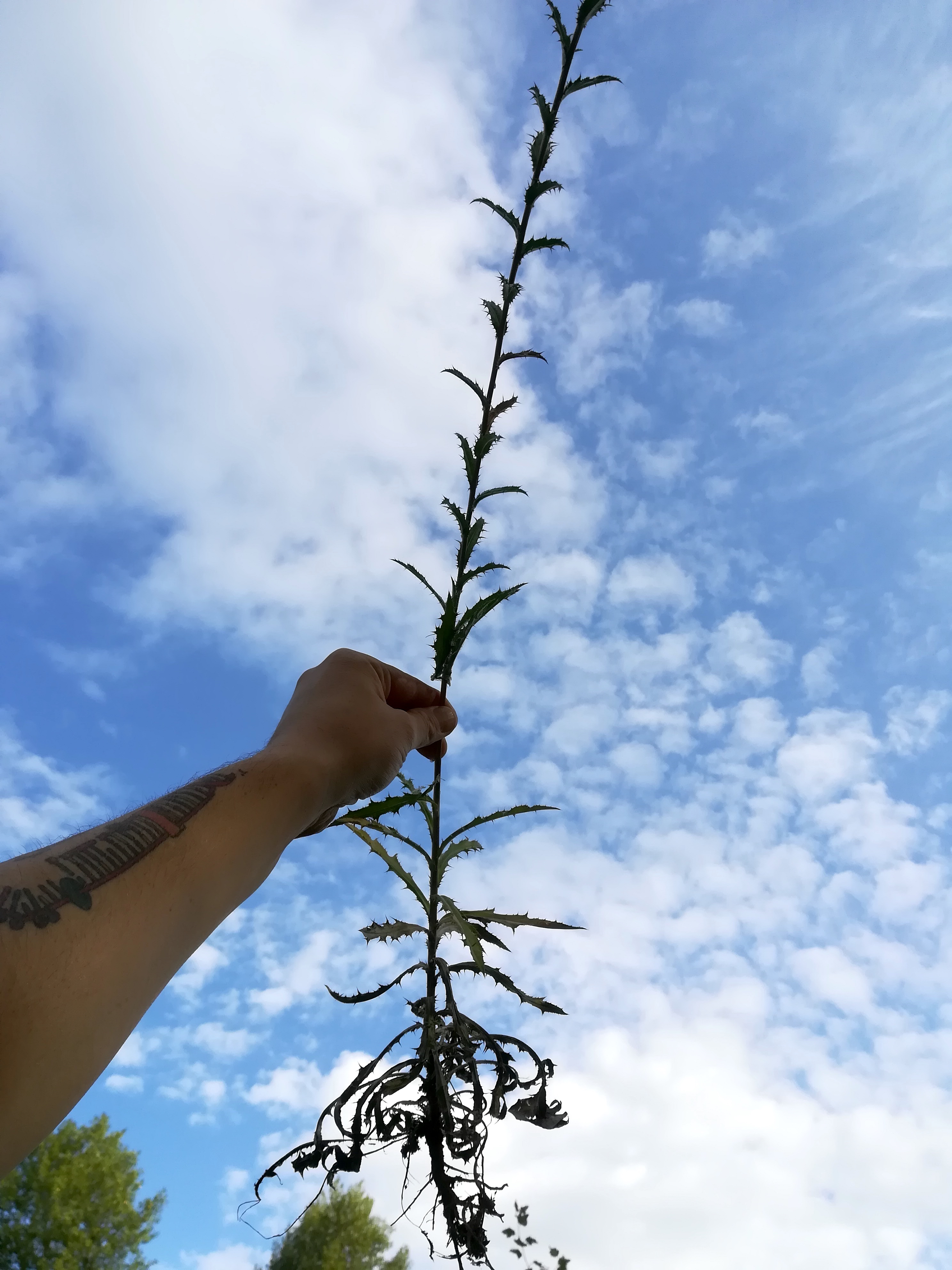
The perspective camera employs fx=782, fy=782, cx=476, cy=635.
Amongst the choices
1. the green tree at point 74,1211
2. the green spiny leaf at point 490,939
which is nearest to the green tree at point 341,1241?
the green tree at point 74,1211

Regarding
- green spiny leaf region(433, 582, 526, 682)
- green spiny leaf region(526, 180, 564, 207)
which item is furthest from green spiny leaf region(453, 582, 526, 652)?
green spiny leaf region(526, 180, 564, 207)

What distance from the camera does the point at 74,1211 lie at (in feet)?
42.7

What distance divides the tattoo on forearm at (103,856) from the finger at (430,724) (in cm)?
50

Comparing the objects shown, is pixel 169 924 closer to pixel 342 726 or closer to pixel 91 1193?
pixel 342 726

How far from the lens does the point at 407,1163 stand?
6.41 ft

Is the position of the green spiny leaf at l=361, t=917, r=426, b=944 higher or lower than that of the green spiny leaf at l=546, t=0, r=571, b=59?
lower

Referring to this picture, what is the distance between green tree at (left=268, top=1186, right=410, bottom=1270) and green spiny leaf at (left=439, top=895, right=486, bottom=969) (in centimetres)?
1561

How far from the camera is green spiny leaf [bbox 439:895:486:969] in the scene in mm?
1861

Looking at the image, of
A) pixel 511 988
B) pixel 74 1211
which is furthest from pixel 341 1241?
pixel 511 988

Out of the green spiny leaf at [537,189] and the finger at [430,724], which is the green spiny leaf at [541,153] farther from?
the finger at [430,724]

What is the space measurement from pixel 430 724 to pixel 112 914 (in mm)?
968

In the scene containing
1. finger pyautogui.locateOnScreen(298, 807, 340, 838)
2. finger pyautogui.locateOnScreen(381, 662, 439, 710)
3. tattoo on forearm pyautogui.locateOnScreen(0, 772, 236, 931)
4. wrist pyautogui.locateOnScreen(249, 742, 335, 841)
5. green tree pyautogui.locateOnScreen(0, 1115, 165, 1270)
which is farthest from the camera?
green tree pyautogui.locateOnScreen(0, 1115, 165, 1270)

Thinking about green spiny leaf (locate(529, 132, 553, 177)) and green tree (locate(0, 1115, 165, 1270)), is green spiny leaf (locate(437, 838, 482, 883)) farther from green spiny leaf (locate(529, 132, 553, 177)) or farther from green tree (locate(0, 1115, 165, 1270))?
green tree (locate(0, 1115, 165, 1270))

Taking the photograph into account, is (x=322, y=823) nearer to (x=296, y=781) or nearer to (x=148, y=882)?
(x=296, y=781)
